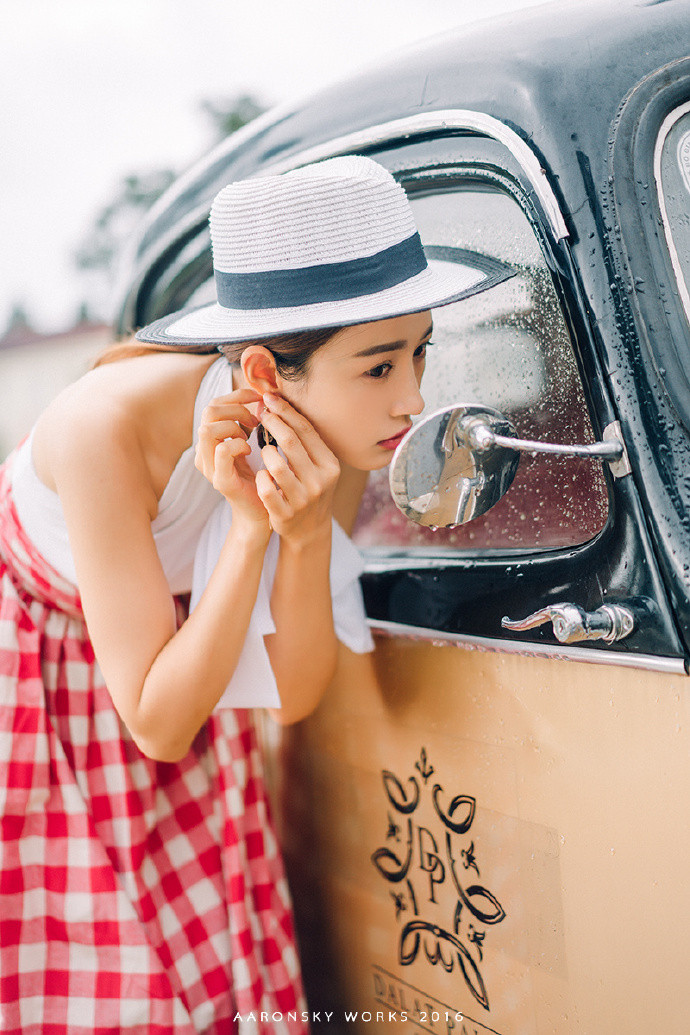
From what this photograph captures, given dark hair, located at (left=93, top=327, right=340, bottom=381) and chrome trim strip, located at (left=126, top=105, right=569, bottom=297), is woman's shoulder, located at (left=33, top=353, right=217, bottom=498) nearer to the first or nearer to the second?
dark hair, located at (left=93, top=327, right=340, bottom=381)

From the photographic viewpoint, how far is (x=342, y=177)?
1183 millimetres

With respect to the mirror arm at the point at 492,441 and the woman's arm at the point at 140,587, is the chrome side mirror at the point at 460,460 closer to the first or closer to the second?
the mirror arm at the point at 492,441

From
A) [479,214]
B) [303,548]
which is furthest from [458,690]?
[479,214]

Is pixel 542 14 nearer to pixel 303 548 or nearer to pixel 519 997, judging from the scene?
pixel 303 548

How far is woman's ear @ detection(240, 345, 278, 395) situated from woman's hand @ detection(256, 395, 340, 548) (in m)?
0.03

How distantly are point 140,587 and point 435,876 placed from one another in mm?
642

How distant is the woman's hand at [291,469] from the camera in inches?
48.9

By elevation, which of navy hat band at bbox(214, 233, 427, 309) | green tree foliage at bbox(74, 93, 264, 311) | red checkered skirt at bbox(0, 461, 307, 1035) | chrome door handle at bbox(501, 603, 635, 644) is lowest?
red checkered skirt at bbox(0, 461, 307, 1035)

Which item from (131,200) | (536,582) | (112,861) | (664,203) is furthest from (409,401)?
(131,200)

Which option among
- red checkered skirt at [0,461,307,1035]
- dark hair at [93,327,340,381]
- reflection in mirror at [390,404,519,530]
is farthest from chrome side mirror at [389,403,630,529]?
red checkered skirt at [0,461,307,1035]

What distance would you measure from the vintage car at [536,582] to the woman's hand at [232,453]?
32cm

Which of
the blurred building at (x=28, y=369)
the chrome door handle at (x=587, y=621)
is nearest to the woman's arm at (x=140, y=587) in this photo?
the chrome door handle at (x=587, y=621)

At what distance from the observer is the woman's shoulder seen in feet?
4.45

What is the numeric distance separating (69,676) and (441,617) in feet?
2.26
